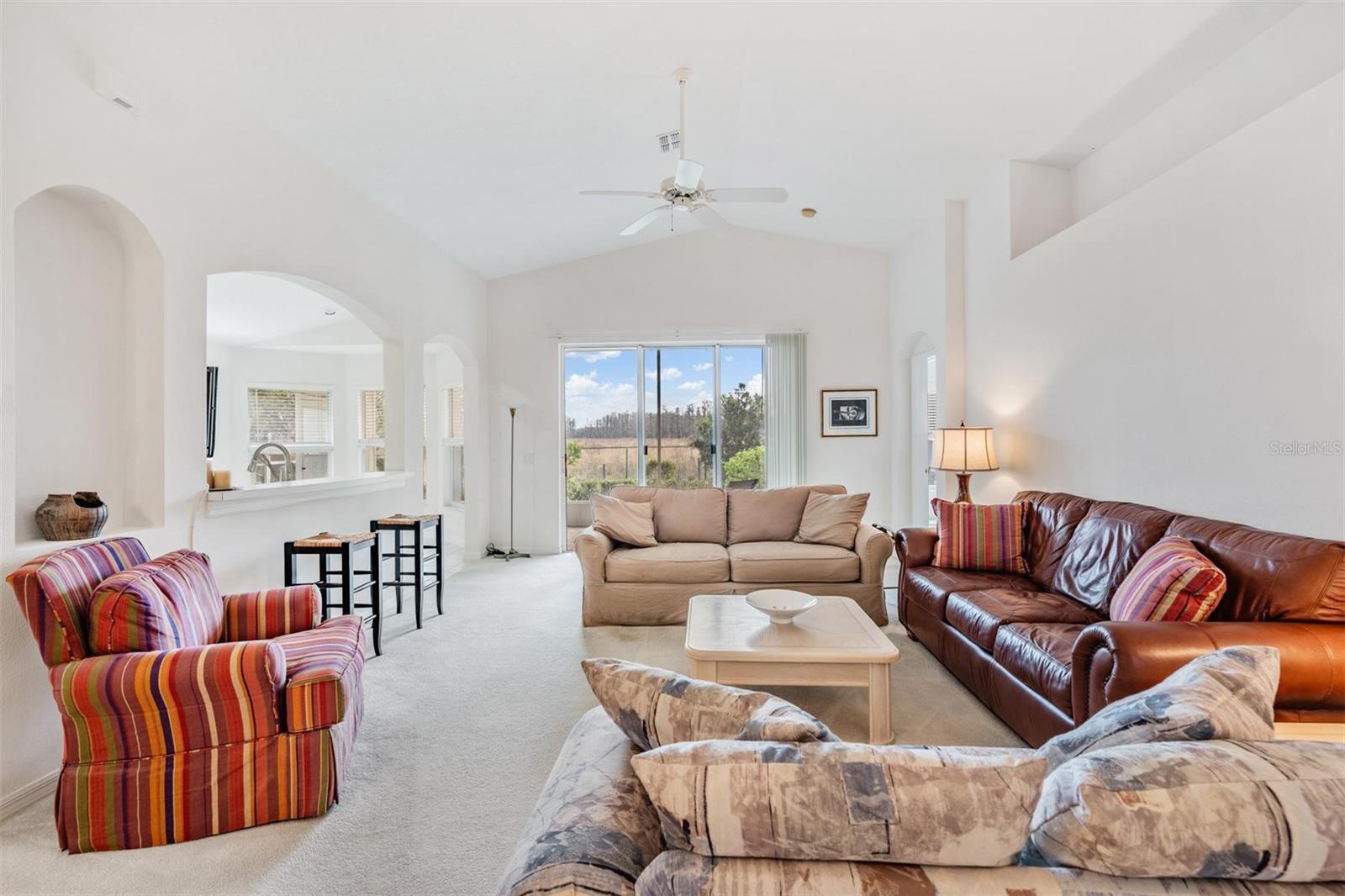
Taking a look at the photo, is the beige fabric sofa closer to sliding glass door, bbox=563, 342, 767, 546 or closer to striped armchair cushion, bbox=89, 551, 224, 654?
striped armchair cushion, bbox=89, 551, 224, 654

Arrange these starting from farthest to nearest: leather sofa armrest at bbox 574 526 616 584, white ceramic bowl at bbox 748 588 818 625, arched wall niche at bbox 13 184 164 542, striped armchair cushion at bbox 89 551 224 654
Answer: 1. leather sofa armrest at bbox 574 526 616 584
2. white ceramic bowl at bbox 748 588 818 625
3. arched wall niche at bbox 13 184 164 542
4. striped armchair cushion at bbox 89 551 224 654

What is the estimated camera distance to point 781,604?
2701 mm

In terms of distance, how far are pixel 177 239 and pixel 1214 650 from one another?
161 inches

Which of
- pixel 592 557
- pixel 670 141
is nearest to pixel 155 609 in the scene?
pixel 592 557

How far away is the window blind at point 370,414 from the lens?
7.69 metres

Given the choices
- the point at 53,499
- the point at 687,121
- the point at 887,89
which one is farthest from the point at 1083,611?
the point at 53,499

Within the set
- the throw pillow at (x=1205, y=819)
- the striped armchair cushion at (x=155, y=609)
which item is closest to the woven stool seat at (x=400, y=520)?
the striped armchair cushion at (x=155, y=609)

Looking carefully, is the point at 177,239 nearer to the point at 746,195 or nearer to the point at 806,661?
the point at 746,195

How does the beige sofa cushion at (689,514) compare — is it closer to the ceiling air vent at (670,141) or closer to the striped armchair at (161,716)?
the ceiling air vent at (670,141)

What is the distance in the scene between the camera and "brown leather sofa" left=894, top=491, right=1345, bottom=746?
1.79 metres

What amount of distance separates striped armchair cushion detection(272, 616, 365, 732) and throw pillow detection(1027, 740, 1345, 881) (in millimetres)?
1988

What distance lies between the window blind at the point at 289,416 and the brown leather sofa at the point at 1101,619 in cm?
688

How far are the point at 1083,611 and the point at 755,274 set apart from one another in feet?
14.7

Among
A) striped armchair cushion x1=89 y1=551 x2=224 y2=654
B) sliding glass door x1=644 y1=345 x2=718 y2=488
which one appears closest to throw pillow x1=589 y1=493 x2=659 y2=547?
sliding glass door x1=644 y1=345 x2=718 y2=488
